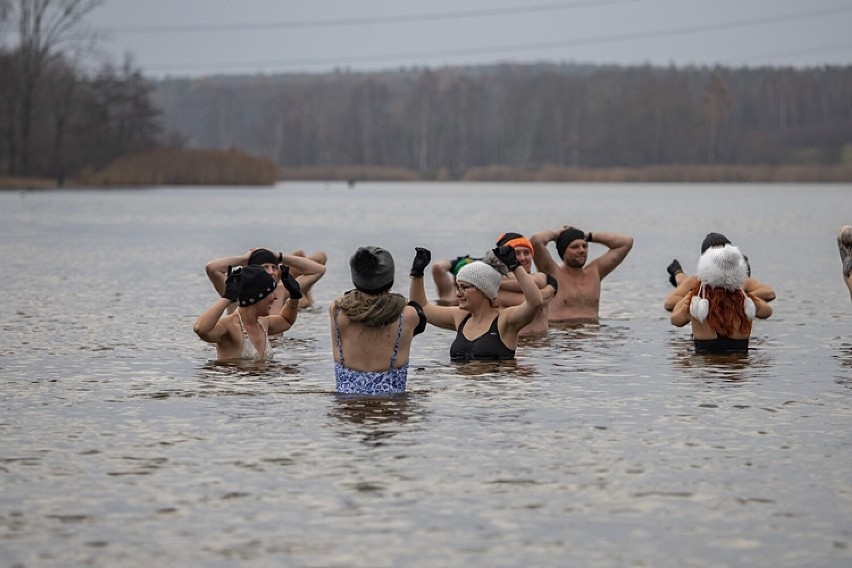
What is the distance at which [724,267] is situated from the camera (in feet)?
41.1

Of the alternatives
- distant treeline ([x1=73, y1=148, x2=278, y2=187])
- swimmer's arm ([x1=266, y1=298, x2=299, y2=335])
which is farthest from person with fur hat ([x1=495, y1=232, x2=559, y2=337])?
distant treeline ([x1=73, y1=148, x2=278, y2=187])

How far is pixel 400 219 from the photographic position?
5444 cm

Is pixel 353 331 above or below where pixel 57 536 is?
above

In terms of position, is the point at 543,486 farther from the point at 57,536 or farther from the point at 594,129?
the point at 594,129

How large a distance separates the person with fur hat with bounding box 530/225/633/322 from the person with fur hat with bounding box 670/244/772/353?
228 centimetres

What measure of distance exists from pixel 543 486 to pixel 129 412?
3.74 meters

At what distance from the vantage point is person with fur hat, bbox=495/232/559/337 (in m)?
14.1

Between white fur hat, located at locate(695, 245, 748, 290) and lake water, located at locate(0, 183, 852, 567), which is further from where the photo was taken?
white fur hat, located at locate(695, 245, 748, 290)

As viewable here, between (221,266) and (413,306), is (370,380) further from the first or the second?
(221,266)

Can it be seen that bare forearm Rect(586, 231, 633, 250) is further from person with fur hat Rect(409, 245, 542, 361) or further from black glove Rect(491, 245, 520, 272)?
black glove Rect(491, 245, 520, 272)

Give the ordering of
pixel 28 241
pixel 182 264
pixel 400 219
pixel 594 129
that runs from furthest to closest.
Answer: pixel 594 129
pixel 400 219
pixel 28 241
pixel 182 264

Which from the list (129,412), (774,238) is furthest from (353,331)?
(774,238)

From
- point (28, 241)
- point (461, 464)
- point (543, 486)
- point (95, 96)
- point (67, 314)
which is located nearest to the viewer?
point (543, 486)

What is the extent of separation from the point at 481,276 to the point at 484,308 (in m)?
0.64
